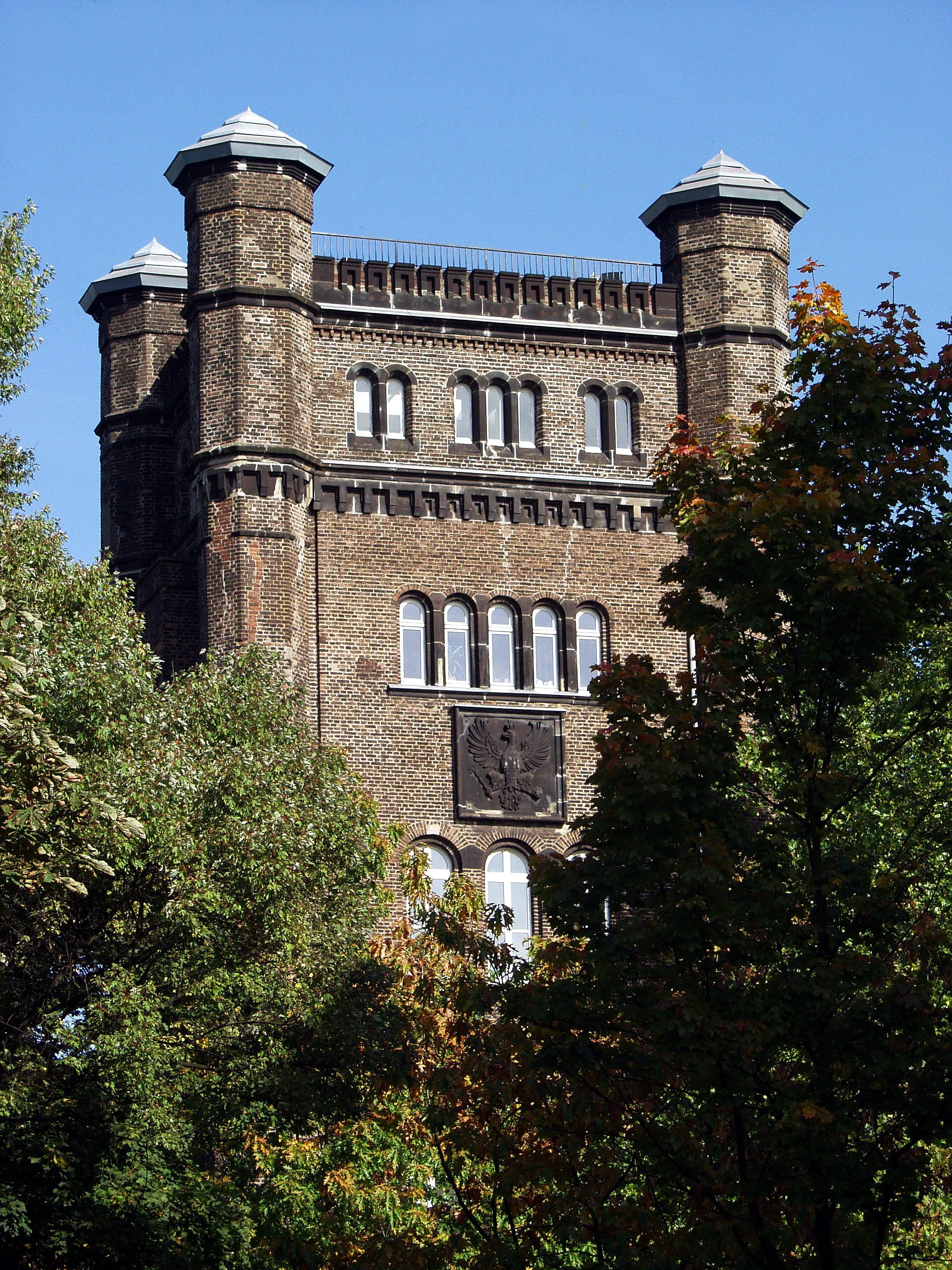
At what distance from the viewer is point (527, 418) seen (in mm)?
42375

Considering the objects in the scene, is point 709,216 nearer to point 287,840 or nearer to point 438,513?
point 438,513

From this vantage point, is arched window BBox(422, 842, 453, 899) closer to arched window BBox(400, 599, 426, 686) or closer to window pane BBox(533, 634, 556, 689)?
arched window BBox(400, 599, 426, 686)

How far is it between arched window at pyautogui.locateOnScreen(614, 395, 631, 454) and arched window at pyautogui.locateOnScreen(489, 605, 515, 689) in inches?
160

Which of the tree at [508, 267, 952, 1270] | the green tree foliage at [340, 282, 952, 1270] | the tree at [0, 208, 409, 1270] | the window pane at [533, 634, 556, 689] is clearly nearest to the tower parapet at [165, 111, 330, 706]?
the window pane at [533, 634, 556, 689]

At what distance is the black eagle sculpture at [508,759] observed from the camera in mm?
39562

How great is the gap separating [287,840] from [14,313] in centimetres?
672

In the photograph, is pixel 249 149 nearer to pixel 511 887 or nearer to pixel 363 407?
pixel 363 407

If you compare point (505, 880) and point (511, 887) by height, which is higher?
point (505, 880)

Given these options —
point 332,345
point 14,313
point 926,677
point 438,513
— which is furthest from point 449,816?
point 14,313

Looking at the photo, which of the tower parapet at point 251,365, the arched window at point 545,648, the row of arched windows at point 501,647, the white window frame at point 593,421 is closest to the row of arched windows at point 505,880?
the row of arched windows at point 501,647

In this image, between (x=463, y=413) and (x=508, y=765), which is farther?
(x=463, y=413)

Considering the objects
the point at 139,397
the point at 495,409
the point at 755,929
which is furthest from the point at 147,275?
the point at 755,929

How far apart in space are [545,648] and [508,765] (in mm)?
2505

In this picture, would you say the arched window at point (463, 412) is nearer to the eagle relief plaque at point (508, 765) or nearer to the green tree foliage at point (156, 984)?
the eagle relief plaque at point (508, 765)
